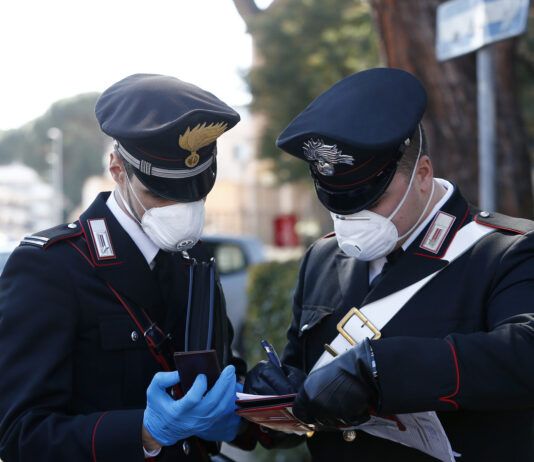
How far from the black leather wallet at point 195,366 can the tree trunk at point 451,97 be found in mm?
2985

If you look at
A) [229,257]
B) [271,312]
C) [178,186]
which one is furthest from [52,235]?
[229,257]

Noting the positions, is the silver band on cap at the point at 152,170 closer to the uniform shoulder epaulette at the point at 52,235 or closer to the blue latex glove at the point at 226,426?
the uniform shoulder epaulette at the point at 52,235

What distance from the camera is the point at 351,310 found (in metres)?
2.21

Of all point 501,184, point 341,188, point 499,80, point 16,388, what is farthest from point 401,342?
point 499,80

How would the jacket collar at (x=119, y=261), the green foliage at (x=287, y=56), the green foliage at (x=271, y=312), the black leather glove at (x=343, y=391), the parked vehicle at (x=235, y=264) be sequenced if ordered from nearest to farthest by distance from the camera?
the black leather glove at (x=343, y=391)
the jacket collar at (x=119, y=261)
the green foliage at (x=271, y=312)
the parked vehicle at (x=235, y=264)
the green foliage at (x=287, y=56)

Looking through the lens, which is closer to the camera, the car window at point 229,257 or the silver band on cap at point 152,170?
the silver band on cap at point 152,170

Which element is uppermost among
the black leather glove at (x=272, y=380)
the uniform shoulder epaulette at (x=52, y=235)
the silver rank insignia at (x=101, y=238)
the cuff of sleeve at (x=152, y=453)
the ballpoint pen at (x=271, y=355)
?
the uniform shoulder epaulette at (x=52, y=235)

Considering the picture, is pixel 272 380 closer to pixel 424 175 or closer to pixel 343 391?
pixel 343 391

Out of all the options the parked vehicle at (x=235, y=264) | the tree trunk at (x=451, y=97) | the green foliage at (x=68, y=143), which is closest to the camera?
the tree trunk at (x=451, y=97)

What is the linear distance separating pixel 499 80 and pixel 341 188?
2.87 meters

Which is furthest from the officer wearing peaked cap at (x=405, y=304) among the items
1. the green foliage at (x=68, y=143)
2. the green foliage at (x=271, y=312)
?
the green foliage at (x=68, y=143)

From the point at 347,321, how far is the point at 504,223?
1.72 feet

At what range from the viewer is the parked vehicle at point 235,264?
898 cm

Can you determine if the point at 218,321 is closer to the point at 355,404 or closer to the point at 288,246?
the point at 355,404
